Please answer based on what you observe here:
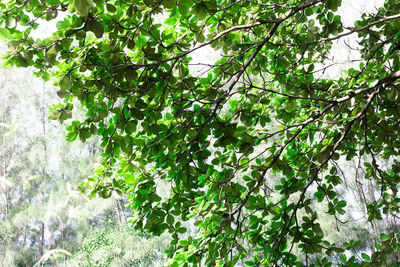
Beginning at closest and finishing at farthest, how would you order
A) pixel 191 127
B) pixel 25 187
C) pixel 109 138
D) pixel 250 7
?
pixel 109 138 < pixel 191 127 < pixel 250 7 < pixel 25 187

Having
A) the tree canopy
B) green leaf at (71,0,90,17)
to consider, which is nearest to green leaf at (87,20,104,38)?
the tree canopy

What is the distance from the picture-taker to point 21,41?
3.25 feet

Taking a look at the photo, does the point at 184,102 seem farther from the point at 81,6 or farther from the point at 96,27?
the point at 81,6

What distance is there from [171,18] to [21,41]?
19.4 inches

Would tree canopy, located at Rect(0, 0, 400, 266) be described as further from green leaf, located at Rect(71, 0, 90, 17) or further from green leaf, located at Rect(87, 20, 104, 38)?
green leaf, located at Rect(71, 0, 90, 17)

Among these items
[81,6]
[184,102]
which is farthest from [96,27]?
[184,102]

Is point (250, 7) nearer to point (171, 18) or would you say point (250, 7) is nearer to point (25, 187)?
point (171, 18)

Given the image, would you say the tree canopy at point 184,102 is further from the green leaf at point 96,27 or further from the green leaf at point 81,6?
the green leaf at point 81,6

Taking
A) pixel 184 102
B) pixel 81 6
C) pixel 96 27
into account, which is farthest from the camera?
pixel 184 102

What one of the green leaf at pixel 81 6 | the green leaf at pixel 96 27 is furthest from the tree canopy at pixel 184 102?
the green leaf at pixel 81 6

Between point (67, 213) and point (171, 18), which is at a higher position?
point (67, 213)

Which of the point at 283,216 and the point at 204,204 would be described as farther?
the point at 283,216

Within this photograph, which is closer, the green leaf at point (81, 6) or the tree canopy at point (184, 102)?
the green leaf at point (81, 6)

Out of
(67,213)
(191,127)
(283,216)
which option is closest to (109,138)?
(191,127)
